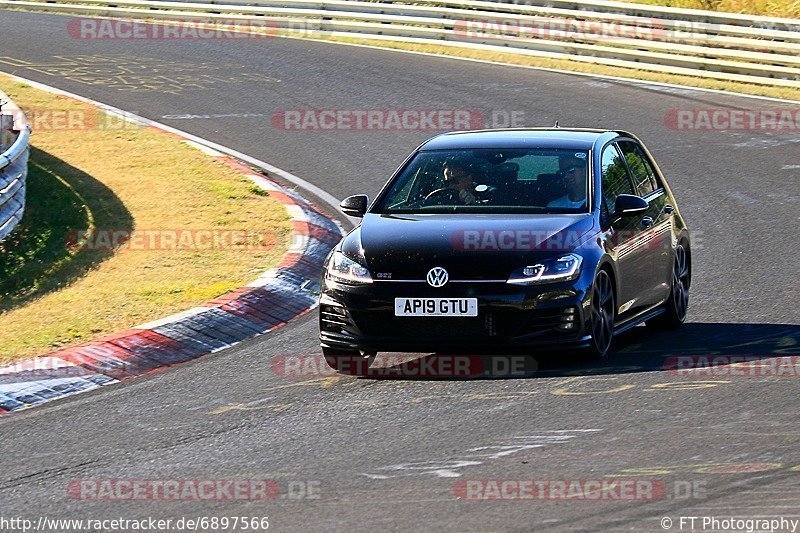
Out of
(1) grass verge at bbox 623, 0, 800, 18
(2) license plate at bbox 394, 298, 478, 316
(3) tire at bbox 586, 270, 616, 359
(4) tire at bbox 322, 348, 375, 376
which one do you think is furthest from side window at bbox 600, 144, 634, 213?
(1) grass verge at bbox 623, 0, 800, 18

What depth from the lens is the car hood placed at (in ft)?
30.9

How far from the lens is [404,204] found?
10.6 m

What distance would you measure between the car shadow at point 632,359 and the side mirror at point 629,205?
93 cm

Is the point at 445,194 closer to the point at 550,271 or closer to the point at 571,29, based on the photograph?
the point at 550,271

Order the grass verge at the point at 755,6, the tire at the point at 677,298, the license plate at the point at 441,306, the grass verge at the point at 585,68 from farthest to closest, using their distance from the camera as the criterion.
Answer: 1. the grass verge at the point at 755,6
2. the grass verge at the point at 585,68
3. the tire at the point at 677,298
4. the license plate at the point at 441,306

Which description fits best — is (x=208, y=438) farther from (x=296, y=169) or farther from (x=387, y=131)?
(x=387, y=131)

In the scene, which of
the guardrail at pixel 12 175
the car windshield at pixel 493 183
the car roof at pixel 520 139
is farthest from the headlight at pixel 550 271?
the guardrail at pixel 12 175

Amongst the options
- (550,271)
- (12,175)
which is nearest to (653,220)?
(550,271)

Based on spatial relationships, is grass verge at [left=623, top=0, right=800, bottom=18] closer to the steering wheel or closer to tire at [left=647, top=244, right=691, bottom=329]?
tire at [left=647, top=244, right=691, bottom=329]

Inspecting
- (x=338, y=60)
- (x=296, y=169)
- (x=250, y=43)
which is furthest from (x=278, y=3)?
(x=296, y=169)

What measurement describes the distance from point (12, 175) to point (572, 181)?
265 inches

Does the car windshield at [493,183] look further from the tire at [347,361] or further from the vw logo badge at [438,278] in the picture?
the tire at [347,361]

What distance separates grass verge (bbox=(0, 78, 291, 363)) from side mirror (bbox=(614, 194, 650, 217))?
10.8 ft

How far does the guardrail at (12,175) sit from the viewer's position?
47.7 ft
